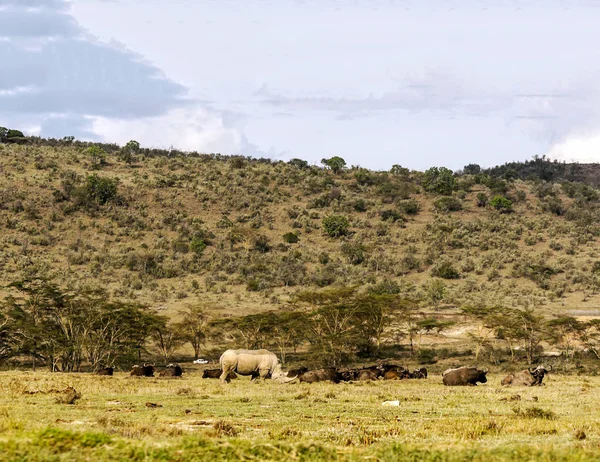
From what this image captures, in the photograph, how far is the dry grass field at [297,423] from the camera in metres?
7.62

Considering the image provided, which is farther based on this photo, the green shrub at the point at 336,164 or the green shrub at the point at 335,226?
the green shrub at the point at 336,164

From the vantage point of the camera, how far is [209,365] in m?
51.1

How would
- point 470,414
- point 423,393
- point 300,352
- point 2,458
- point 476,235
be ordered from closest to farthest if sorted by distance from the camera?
point 2,458
point 470,414
point 423,393
point 300,352
point 476,235

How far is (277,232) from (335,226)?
314 inches

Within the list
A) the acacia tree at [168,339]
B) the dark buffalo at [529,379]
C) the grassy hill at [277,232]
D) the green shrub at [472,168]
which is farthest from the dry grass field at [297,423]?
the green shrub at [472,168]

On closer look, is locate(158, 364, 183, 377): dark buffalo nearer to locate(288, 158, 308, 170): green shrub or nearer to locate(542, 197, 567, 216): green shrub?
locate(542, 197, 567, 216): green shrub

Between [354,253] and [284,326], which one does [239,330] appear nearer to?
[284,326]

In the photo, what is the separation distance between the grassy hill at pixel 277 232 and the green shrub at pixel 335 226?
0.27m

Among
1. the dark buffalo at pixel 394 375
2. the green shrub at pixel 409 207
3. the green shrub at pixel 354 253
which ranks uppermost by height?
the green shrub at pixel 409 207

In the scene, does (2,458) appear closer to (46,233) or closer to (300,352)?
(300,352)

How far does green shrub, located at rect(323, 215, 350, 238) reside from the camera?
327ft

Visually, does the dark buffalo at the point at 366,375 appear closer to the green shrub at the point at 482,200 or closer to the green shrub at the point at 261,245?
the green shrub at the point at 261,245

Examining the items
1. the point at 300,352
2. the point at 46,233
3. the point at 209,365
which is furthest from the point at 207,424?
the point at 46,233

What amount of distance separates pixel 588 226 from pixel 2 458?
10544 centimetres
